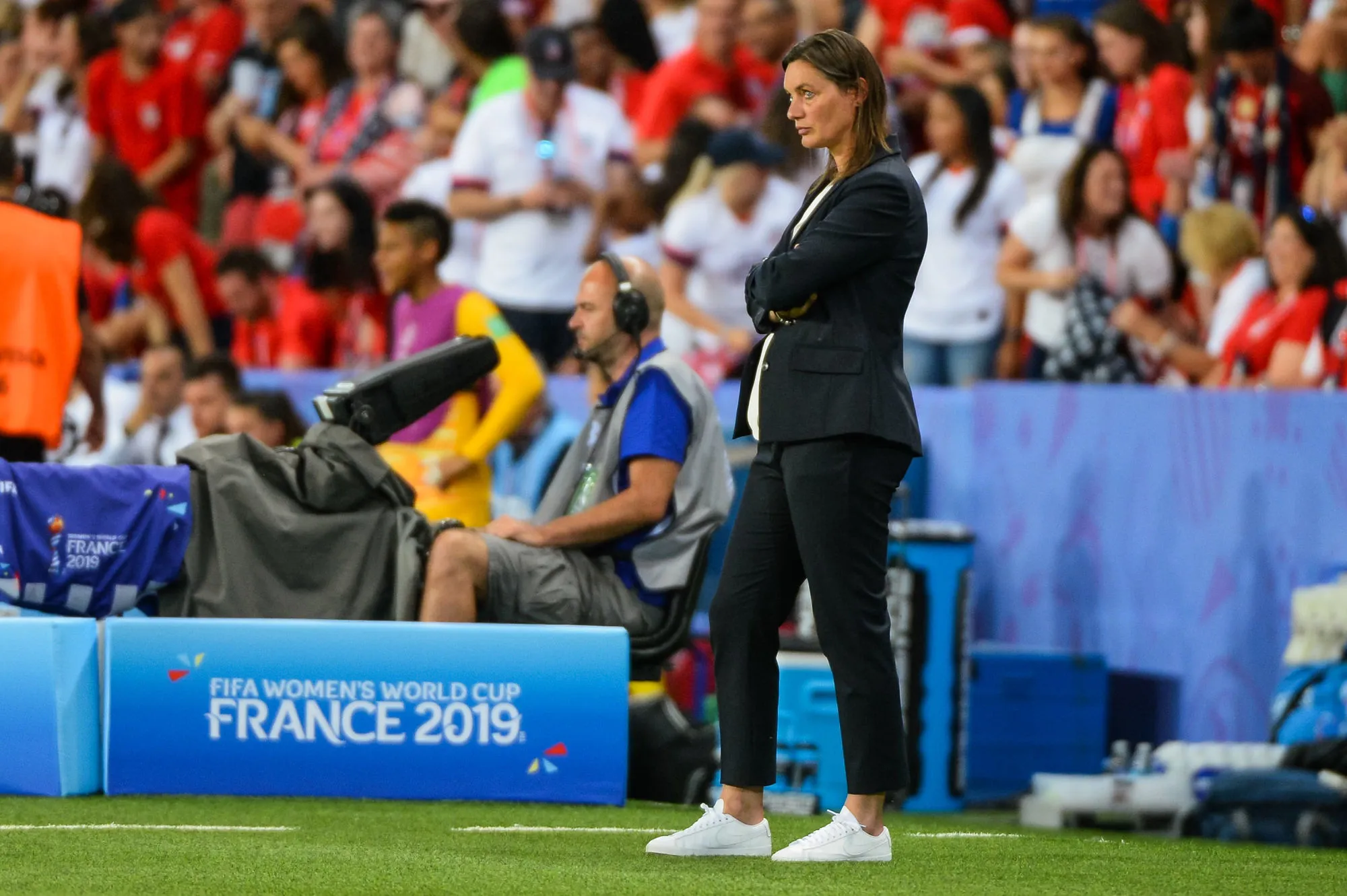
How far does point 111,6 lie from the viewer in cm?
1416

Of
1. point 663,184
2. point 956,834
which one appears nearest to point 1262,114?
point 663,184

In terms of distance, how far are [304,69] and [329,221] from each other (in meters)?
1.71

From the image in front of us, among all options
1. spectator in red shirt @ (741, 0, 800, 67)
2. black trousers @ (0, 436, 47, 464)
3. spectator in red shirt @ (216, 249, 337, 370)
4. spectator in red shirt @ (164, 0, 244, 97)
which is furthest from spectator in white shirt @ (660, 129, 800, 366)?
spectator in red shirt @ (164, 0, 244, 97)

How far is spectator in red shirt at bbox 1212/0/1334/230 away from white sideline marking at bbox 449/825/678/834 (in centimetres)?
487

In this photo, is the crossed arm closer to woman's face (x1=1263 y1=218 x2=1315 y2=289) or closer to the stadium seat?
the stadium seat

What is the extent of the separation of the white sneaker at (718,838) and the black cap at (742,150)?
5.17 meters

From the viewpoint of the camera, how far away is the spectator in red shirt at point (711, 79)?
10.8 metres

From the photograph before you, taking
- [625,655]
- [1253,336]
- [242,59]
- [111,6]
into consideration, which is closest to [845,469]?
[625,655]

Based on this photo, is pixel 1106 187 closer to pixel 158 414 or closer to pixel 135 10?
pixel 158 414

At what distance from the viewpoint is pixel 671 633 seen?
6.57 meters

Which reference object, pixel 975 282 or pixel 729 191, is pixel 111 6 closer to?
pixel 729 191

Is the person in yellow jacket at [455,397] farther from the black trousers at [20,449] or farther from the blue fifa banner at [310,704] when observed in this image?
the blue fifa banner at [310,704]

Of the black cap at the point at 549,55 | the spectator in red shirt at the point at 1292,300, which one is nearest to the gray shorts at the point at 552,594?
the spectator in red shirt at the point at 1292,300

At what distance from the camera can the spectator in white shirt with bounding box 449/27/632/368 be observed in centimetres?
1041
